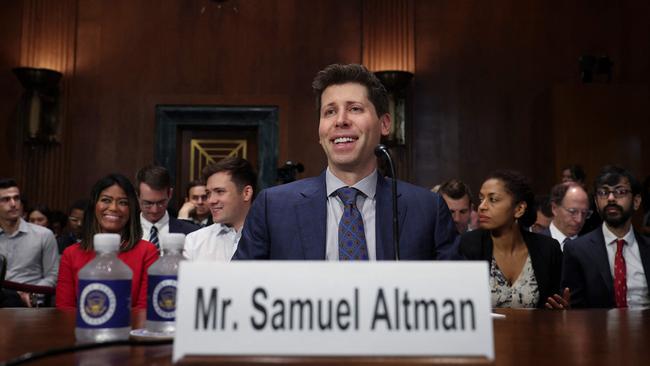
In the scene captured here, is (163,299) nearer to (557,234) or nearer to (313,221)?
(313,221)

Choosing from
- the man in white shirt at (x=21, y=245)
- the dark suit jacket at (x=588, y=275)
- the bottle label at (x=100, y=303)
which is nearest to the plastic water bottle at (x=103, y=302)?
the bottle label at (x=100, y=303)

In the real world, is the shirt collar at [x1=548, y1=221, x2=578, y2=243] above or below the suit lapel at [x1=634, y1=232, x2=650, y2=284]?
above

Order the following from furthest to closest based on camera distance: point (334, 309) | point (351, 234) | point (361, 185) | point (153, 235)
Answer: point (153, 235) → point (361, 185) → point (351, 234) → point (334, 309)

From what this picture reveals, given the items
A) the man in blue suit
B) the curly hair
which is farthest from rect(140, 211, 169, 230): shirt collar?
the man in blue suit

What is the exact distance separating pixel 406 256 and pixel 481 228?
5.12 ft

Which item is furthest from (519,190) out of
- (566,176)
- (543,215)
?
(566,176)

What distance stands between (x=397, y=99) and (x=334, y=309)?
17.8 feet

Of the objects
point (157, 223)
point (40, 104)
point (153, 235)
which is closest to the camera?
point (153, 235)

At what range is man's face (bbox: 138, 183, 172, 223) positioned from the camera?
387 centimetres

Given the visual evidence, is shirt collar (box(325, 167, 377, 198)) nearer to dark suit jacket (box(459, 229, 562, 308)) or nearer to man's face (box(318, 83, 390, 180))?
man's face (box(318, 83, 390, 180))

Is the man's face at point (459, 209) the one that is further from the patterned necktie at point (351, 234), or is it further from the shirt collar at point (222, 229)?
the patterned necktie at point (351, 234)

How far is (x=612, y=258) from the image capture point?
10.5 ft

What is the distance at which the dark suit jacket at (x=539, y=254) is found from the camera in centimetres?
288

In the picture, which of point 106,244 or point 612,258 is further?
point 612,258
